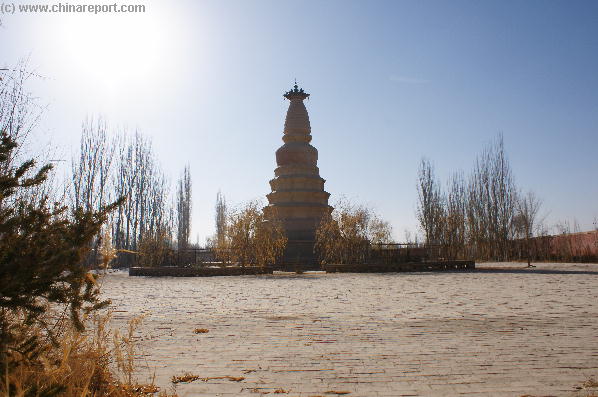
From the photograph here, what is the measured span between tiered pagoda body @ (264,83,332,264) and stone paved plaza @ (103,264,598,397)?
1645 cm

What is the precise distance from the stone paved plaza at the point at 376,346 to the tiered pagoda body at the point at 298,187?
16.5 metres

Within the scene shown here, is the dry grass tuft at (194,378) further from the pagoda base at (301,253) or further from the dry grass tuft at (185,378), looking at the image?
the pagoda base at (301,253)

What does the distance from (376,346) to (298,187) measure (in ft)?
75.6

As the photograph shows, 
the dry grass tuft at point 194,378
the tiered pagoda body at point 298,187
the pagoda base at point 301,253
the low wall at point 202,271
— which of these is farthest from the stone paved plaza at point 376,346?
the tiered pagoda body at point 298,187

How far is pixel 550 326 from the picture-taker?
5809 mm

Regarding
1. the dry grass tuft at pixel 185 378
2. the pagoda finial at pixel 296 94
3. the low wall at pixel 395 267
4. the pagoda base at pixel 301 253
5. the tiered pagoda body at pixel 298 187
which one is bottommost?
the dry grass tuft at pixel 185 378

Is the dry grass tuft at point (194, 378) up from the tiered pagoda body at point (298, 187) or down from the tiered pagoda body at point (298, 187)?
down

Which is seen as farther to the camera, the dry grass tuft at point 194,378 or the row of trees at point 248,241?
the row of trees at point 248,241

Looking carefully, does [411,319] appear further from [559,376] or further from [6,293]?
[6,293]

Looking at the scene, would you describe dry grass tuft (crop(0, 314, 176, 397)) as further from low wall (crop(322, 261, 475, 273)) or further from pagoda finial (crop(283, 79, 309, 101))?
pagoda finial (crop(283, 79, 309, 101))

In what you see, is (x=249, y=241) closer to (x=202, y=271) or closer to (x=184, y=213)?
(x=202, y=271)

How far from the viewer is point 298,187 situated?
27.7m

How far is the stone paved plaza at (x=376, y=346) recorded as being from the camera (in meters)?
3.43

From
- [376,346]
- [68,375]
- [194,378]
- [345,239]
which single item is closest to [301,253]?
[345,239]
